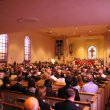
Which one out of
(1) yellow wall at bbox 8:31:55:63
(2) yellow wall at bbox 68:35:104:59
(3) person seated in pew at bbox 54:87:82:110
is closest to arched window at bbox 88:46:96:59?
(2) yellow wall at bbox 68:35:104:59

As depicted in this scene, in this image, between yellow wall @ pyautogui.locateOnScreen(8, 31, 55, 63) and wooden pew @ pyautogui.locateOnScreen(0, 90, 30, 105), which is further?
yellow wall @ pyautogui.locateOnScreen(8, 31, 55, 63)

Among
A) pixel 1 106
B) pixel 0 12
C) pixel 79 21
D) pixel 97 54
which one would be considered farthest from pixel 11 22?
pixel 97 54

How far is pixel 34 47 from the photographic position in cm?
1855

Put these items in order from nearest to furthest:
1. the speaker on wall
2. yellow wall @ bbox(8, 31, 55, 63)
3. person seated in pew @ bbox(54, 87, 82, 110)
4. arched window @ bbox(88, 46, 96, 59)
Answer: person seated in pew @ bbox(54, 87, 82, 110)
yellow wall @ bbox(8, 31, 55, 63)
the speaker on wall
arched window @ bbox(88, 46, 96, 59)

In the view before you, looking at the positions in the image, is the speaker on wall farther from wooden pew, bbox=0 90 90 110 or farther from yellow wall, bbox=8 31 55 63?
wooden pew, bbox=0 90 90 110

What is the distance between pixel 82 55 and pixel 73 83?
66.8ft

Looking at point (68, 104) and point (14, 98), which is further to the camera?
point (14, 98)

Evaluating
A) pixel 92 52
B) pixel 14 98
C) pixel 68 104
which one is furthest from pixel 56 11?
pixel 92 52

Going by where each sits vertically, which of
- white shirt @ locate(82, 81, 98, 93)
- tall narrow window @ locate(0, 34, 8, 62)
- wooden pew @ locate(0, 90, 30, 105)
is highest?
tall narrow window @ locate(0, 34, 8, 62)

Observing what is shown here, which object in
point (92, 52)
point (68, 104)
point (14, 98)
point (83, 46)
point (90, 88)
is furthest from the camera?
point (83, 46)

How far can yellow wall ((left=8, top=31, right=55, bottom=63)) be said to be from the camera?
600 inches

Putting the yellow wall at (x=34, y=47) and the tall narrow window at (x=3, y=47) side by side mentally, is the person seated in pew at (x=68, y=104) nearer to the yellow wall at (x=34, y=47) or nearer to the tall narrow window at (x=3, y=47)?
the tall narrow window at (x=3, y=47)

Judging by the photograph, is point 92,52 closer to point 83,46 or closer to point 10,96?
point 83,46

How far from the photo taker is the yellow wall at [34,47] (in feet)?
50.0
